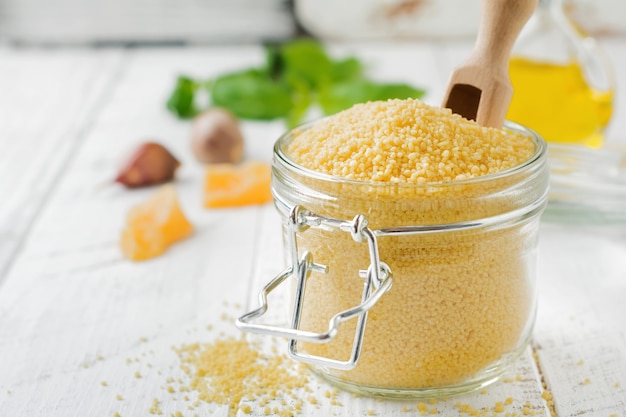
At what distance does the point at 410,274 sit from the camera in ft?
2.31

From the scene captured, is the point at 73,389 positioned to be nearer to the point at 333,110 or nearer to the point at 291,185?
the point at 291,185

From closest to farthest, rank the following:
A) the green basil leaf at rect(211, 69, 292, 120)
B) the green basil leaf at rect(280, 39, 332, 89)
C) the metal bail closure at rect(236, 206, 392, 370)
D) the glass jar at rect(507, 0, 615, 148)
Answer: the metal bail closure at rect(236, 206, 392, 370) < the glass jar at rect(507, 0, 615, 148) < the green basil leaf at rect(211, 69, 292, 120) < the green basil leaf at rect(280, 39, 332, 89)

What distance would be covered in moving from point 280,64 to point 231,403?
117cm

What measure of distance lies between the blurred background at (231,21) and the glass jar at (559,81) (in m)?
0.91

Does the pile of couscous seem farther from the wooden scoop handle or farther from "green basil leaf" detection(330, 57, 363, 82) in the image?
"green basil leaf" detection(330, 57, 363, 82)

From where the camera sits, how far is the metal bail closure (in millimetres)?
659

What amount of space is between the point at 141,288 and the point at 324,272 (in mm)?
390

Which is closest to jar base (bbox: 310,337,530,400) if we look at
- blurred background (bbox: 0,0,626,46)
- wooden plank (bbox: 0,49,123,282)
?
wooden plank (bbox: 0,49,123,282)

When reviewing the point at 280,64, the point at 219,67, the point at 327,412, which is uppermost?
the point at 327,412

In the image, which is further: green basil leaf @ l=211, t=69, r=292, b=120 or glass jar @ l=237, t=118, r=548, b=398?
green basil leaf @ l=211, t=69, r=292, b=120

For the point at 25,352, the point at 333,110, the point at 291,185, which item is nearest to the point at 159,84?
the point at 333,110

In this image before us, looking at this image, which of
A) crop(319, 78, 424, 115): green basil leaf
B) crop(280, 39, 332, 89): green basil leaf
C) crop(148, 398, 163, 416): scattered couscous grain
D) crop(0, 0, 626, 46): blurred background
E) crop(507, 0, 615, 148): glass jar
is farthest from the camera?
crop(0, 0, 626, 46): blurred background

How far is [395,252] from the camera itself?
700 millimetres

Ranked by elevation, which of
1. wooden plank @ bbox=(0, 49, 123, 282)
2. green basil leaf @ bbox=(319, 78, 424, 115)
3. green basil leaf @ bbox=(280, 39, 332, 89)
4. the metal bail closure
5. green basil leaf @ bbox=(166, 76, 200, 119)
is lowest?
wooden plank @ bbox=(0, 49, 123, 282)
